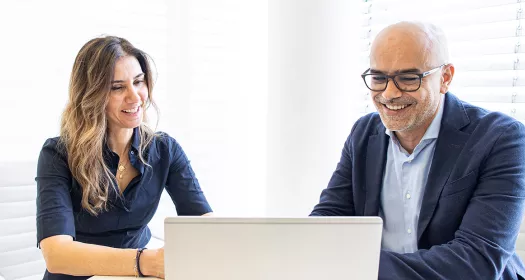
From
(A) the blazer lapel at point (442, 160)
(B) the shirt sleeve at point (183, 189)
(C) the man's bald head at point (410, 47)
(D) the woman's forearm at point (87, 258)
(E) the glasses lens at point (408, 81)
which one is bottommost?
(D) the woman's forearm at point (87, 258)

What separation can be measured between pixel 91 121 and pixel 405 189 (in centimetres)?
114

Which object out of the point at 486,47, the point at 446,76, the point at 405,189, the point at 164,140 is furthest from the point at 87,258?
the point at 486,47

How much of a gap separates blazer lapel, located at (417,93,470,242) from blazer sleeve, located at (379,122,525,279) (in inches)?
3.8

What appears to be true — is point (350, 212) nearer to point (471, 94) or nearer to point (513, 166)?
point (513, 166)

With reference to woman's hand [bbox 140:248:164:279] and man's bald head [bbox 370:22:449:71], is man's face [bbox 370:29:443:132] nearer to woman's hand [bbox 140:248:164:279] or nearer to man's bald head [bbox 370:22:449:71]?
man's bald head [bbox 370:22:449:71]

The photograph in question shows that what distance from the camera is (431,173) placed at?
151cm

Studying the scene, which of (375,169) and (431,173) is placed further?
(375,169)

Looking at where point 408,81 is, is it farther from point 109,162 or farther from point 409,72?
point 109,162

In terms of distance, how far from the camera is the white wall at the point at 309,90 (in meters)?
2.64

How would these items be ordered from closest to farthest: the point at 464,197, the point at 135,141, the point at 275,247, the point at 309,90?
the point at 275,247
the point at 464,197
the point at 135,141
the point at 309,90

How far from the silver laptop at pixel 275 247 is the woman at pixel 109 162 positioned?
0.72 metres

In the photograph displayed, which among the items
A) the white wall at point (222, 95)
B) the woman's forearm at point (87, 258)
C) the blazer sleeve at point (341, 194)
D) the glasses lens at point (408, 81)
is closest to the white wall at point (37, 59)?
the white wall at point (222, 95)

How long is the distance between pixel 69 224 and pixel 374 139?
1.06 meters

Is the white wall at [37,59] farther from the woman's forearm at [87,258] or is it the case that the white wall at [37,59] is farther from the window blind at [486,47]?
the window blind at [486,47]
